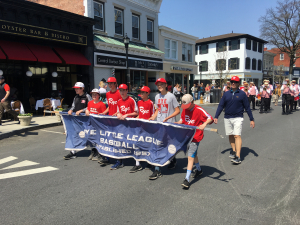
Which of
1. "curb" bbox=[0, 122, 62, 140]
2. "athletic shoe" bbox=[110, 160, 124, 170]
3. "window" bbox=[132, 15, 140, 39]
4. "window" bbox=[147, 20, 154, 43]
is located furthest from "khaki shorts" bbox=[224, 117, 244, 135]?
"window" bbox=[147, 20, 154, 43]

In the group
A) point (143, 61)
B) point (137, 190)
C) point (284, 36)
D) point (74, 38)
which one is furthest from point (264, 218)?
point (284, 36)

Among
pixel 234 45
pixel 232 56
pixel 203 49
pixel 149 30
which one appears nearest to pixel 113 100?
pixel 149 30

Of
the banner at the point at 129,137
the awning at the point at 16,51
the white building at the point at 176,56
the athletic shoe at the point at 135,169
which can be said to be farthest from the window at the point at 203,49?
the athletic shoe at the point at 135,169

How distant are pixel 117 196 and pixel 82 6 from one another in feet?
55.6

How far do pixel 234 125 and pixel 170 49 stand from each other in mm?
22575

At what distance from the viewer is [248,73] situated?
147 ft

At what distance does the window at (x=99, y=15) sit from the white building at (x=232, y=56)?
2626cm

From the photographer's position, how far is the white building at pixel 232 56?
43.2 metres

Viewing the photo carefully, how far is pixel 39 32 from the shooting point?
13898 mm

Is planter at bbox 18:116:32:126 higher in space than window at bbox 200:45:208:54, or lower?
lower

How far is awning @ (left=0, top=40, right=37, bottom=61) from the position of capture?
486 inches

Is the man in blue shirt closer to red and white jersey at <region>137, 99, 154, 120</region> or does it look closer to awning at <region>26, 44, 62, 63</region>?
red and white jersey at <region>137, 99, 154, 120</region>

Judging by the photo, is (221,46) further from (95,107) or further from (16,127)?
(95,107)

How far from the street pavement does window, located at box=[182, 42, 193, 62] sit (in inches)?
965
